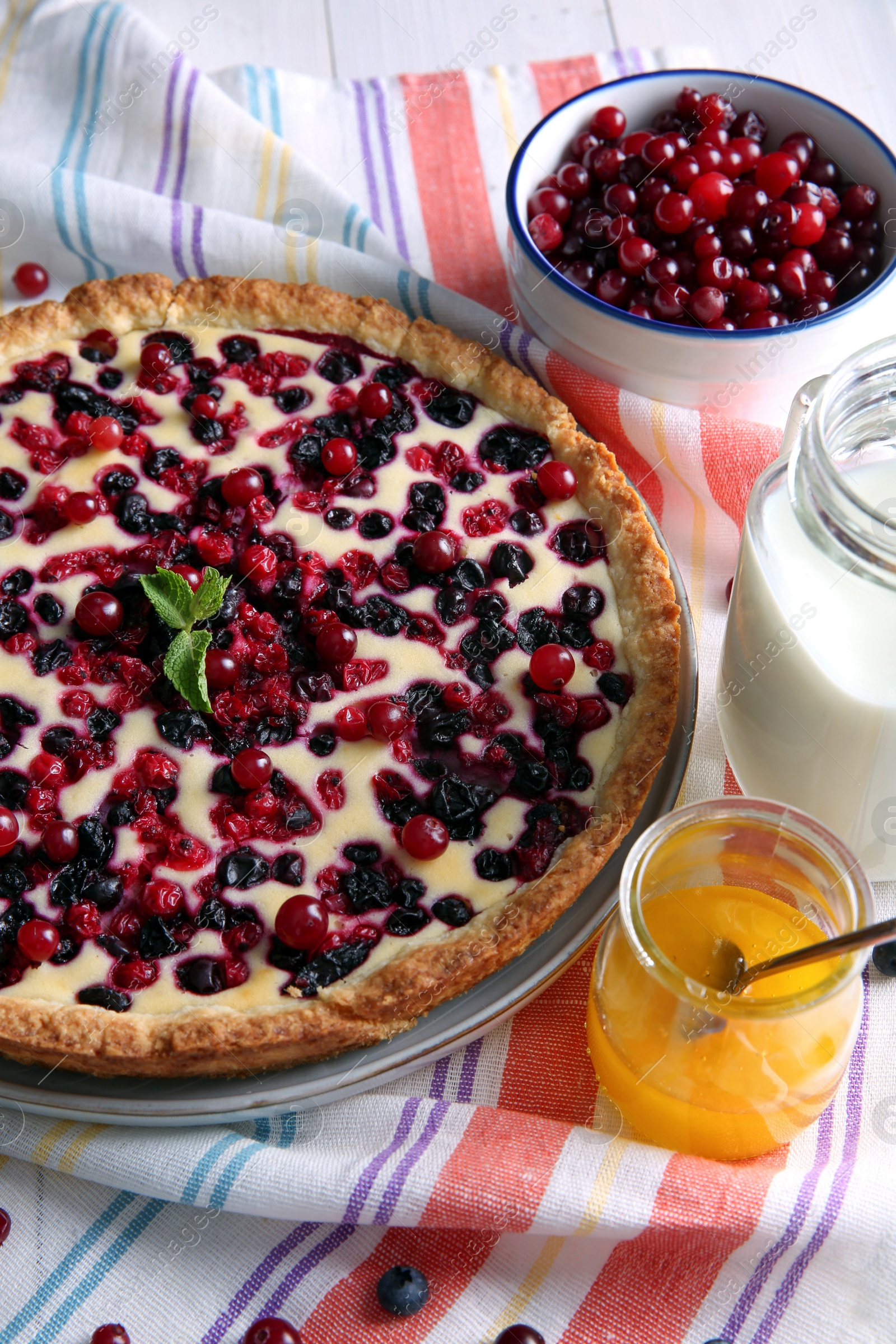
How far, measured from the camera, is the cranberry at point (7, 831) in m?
2.51

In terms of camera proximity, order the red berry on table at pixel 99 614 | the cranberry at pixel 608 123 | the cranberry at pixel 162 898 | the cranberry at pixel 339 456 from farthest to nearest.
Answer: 1. the cranberry at pixel 608 123
2. the cranberry at pixel 339 456
3. the red berry on table at pixel 99 614
4. the cranberry at pixel 162 898

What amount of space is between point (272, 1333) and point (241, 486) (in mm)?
1817

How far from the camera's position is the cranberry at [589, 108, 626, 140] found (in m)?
3.51

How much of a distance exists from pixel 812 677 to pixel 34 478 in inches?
76.4

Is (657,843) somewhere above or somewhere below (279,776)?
above

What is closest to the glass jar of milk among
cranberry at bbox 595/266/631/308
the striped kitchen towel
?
the striped kitchen towel

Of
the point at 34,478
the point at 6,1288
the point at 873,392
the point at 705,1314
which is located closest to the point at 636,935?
the point at 705,1314

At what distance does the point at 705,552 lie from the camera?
129 inches

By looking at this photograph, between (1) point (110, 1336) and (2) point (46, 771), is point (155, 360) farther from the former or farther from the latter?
(1) point (110, 1336)

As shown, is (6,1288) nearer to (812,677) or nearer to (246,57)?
(812,677)

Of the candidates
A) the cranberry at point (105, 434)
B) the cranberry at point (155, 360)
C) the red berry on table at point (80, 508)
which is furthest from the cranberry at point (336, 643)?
the cranberry at point (155, 360)

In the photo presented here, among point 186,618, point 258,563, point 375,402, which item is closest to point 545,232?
point 375,402

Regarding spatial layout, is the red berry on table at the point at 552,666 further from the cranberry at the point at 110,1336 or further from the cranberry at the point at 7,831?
the cranberry at the point at 110,1336

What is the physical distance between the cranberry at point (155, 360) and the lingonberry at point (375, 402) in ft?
1.74
